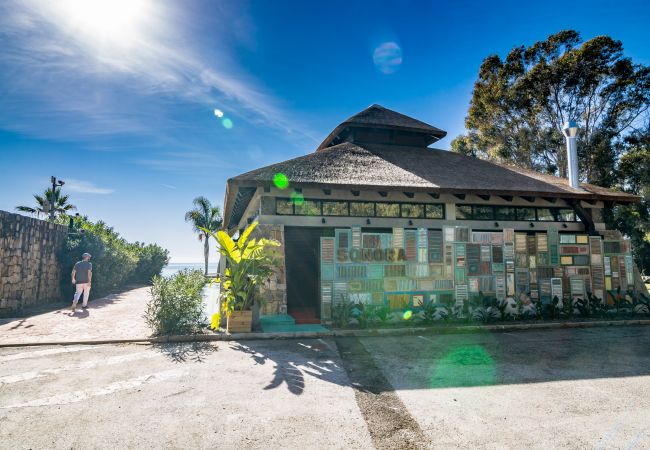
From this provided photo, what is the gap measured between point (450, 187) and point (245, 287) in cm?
626

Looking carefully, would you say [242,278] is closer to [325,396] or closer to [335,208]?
[335,208]

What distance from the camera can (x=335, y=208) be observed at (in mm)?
10211

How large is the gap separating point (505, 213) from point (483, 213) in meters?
0.84

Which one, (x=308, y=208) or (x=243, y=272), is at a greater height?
(x=308, y=208)

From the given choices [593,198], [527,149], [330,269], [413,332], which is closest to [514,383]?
[413,332]

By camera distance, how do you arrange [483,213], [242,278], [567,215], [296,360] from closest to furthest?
[296,360] → [242,278] → [483,213] → [567,215]

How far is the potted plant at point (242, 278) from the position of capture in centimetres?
818

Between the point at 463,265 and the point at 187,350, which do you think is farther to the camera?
the point at 463,265

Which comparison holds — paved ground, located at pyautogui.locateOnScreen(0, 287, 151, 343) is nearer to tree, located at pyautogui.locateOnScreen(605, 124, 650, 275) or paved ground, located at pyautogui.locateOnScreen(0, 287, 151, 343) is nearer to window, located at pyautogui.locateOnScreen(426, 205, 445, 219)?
window, located at pyautogui.locateOnScreen(426, 205, 445, 219)

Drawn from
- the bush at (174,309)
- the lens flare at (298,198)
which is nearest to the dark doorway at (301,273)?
the lens flare at (298,198)

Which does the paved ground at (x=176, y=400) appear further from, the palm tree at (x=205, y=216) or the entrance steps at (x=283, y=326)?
the palm tree at (x=205, y=216)

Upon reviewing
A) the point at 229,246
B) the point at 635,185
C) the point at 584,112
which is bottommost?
the point at 229,246

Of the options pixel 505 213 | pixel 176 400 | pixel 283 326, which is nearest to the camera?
pixel 176 400

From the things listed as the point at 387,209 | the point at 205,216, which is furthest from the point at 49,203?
the point at 387,209
